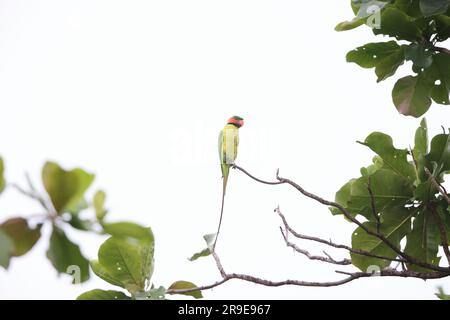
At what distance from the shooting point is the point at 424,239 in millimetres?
2494

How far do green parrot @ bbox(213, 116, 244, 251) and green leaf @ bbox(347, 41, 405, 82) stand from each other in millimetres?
875

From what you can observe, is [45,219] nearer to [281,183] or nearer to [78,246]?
[78,246]

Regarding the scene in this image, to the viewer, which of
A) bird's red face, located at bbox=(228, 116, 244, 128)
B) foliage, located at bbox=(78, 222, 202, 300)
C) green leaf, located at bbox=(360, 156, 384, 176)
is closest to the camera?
foliage, located at bbox=(78, 222, 202, 300)

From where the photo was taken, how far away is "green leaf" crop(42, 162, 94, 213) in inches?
16.9

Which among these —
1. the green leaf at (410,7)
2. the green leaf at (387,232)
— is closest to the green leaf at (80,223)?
the green leaf at (387,232)

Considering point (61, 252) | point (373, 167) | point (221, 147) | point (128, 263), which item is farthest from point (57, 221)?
point (221, 147)

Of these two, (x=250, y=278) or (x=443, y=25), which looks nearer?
(x=250, y=278)

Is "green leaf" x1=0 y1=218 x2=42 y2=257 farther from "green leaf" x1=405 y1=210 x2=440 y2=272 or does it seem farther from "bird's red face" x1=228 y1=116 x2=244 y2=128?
"bird's red face" x1=228 y1=116 x2=244 y2=128

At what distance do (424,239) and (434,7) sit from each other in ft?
3.54

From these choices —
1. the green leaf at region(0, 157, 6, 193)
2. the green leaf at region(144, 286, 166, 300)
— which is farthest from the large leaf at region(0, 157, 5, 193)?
the green leaf at region(144, 286, 166, 300)

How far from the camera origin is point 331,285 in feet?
6.45

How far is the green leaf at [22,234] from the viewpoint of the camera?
17.9 inches
